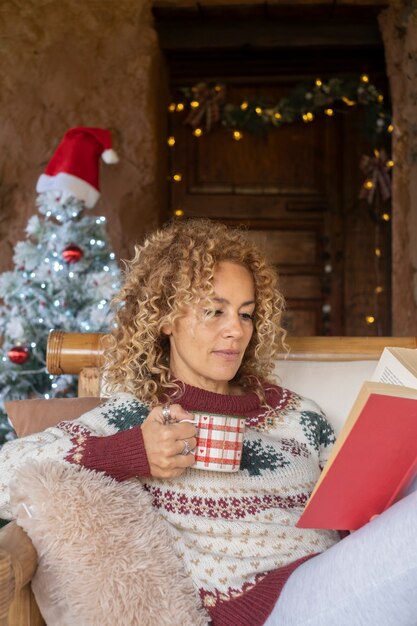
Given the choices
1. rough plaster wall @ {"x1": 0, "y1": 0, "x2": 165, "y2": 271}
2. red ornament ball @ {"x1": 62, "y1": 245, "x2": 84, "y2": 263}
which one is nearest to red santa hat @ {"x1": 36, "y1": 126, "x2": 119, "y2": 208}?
red ornament ball @ {"x1": 62, "y1": 245, "x2": 84, "y2": 263}

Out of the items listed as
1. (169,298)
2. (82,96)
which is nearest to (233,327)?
(169,298)

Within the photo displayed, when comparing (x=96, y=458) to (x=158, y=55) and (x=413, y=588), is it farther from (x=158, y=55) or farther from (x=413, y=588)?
(x=158, y=55)

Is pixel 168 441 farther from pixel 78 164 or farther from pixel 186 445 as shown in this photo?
pixel 78 164

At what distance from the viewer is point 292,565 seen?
3.83 feet

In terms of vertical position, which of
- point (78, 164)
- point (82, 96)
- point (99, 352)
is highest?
point (82, 96)

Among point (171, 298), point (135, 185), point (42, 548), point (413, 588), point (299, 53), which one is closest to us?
point (413, 588)

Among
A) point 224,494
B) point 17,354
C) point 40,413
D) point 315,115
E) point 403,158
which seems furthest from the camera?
point 315,115

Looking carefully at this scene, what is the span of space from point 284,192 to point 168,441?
3.14 meters

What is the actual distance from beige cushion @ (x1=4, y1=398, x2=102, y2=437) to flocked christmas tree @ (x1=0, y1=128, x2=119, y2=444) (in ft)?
4.60

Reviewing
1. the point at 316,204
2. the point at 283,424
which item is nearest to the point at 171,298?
the point at 283,424

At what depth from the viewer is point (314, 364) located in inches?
65.9

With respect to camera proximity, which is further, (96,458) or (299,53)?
(299,53)

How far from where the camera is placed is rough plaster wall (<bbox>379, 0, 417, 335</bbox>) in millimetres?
3398

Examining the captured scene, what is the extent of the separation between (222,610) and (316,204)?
3.19 metres
